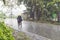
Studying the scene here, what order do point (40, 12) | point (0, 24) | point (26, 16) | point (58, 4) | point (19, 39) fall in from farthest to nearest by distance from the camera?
point (26, 16) < point (40, 12) < point (58, 4) < point (19, 39) < point (0, 24)

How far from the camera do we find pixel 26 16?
158ft

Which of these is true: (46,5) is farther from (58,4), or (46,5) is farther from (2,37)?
(2,37)

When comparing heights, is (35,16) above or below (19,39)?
below

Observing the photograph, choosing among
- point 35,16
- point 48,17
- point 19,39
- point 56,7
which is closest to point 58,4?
point 56,7

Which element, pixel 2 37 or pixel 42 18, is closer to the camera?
pixel 2 37

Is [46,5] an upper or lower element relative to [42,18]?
upper

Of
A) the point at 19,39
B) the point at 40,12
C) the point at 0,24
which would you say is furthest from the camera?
the point at 40,12

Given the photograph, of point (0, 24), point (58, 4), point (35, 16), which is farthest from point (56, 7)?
point (0, 24)

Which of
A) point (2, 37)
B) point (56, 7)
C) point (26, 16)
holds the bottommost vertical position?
point (26, 16)

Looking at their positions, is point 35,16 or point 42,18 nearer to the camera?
point 42,18

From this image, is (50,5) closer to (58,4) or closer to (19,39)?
(58,4)

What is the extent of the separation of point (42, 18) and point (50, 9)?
2417 millimetres

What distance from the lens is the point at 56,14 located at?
40156 millimetres

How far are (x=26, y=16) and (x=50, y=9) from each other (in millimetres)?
10058
